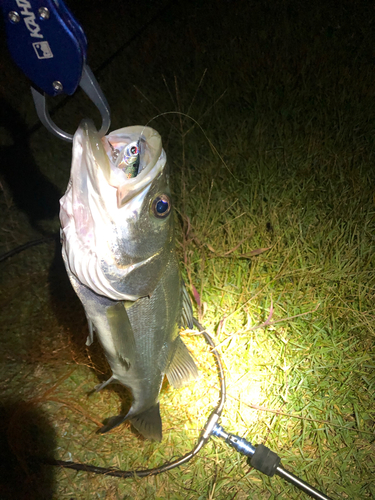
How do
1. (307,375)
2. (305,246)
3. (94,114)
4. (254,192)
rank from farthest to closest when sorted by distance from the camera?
(94,114)
(254,192)
(305,246)
(307,375)

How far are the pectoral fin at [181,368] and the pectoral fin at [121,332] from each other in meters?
0.27

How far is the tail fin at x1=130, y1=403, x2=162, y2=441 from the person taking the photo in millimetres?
1504

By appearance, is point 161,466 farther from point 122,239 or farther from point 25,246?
point 25,246

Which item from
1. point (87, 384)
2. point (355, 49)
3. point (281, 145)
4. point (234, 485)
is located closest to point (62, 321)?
point (87, 384)

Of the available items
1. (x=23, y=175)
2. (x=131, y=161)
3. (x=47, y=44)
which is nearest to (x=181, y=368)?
(x=131, y=161)

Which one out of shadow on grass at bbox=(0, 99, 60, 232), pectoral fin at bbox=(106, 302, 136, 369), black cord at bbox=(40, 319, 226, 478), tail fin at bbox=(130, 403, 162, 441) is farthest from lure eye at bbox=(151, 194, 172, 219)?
shadow on grass at bbox=(0, 99, 60, 232)

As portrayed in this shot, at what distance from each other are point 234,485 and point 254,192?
6.04 feet

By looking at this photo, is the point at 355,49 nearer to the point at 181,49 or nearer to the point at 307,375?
the point at 181,49

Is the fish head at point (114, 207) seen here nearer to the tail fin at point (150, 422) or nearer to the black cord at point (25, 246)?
the tail fin at point (150, 422)

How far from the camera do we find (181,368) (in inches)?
56.9

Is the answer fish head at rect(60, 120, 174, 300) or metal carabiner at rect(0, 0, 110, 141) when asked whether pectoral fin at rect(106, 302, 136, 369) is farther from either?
metal carabiner at rect(0, 0, 110, 141)

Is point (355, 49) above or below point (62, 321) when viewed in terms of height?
above

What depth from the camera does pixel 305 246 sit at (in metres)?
1.97

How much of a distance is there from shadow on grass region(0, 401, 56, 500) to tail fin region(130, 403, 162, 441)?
609 mm
